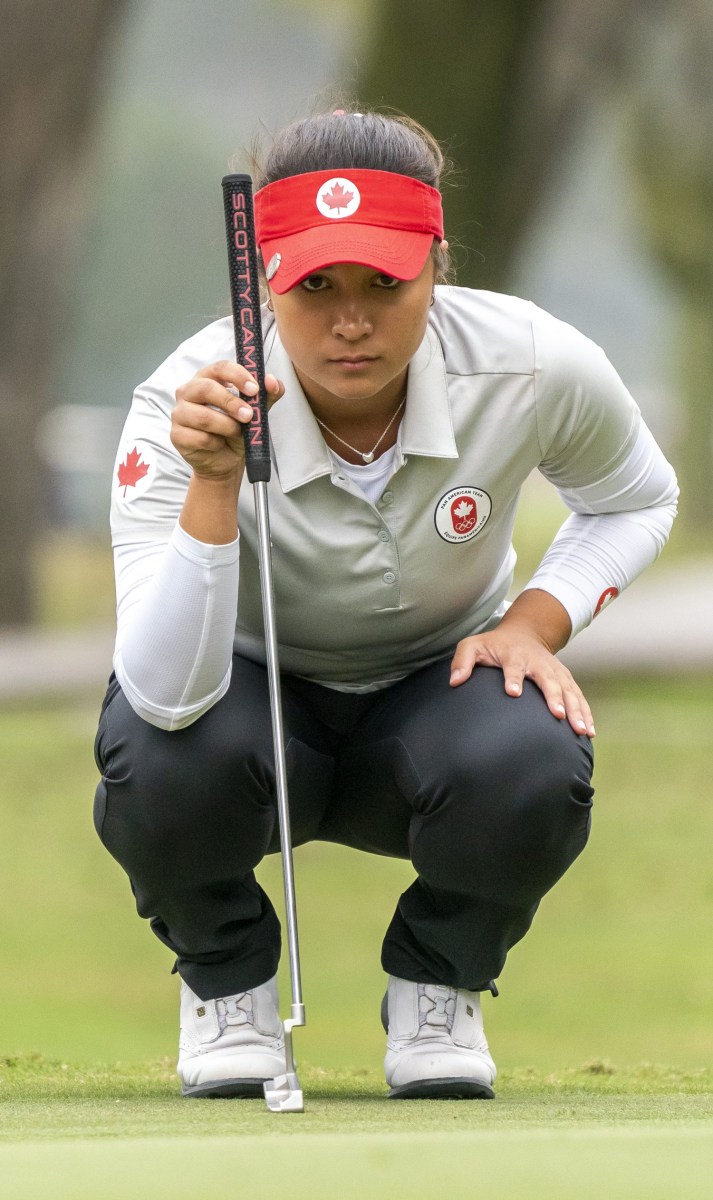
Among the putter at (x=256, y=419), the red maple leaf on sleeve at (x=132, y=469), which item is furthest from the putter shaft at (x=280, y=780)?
the red maple leaf on sleeve at (x=132, y=469)

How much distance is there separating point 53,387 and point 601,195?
19.8ft

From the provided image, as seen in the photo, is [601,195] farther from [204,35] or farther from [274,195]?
[274,195]

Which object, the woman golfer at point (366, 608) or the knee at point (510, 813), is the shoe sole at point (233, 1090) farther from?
the knee at point (510, 813)

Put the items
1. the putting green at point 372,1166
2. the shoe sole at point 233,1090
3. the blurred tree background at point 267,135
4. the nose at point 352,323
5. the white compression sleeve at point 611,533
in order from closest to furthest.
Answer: the putting green at point 372,1166 < the nose at point 352,323 < the shoe sole at point 233,1090 < the white compression sleeve at point 611,533 < the blurred tree background at point 267,135

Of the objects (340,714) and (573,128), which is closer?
(340,714)

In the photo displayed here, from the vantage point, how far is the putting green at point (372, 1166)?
3.59 feet

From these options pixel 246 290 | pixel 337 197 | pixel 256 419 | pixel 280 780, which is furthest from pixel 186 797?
pixel 337 197

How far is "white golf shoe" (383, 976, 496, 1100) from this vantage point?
172 cm

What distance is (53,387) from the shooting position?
257 inches

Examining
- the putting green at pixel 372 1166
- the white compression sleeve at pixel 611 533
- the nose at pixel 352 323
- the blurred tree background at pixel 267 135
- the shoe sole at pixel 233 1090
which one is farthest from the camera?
the blurred tree background at pixel 267 135

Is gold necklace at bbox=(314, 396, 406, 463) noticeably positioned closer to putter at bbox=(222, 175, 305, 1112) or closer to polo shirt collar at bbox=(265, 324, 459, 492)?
polo shirt collar at bbox=(265, 324, 459, 492)

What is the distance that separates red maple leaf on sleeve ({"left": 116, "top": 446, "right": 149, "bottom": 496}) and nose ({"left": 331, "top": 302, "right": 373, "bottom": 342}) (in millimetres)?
223

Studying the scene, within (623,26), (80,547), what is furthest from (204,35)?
(623,26)

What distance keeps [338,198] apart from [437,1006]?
2.58ft
